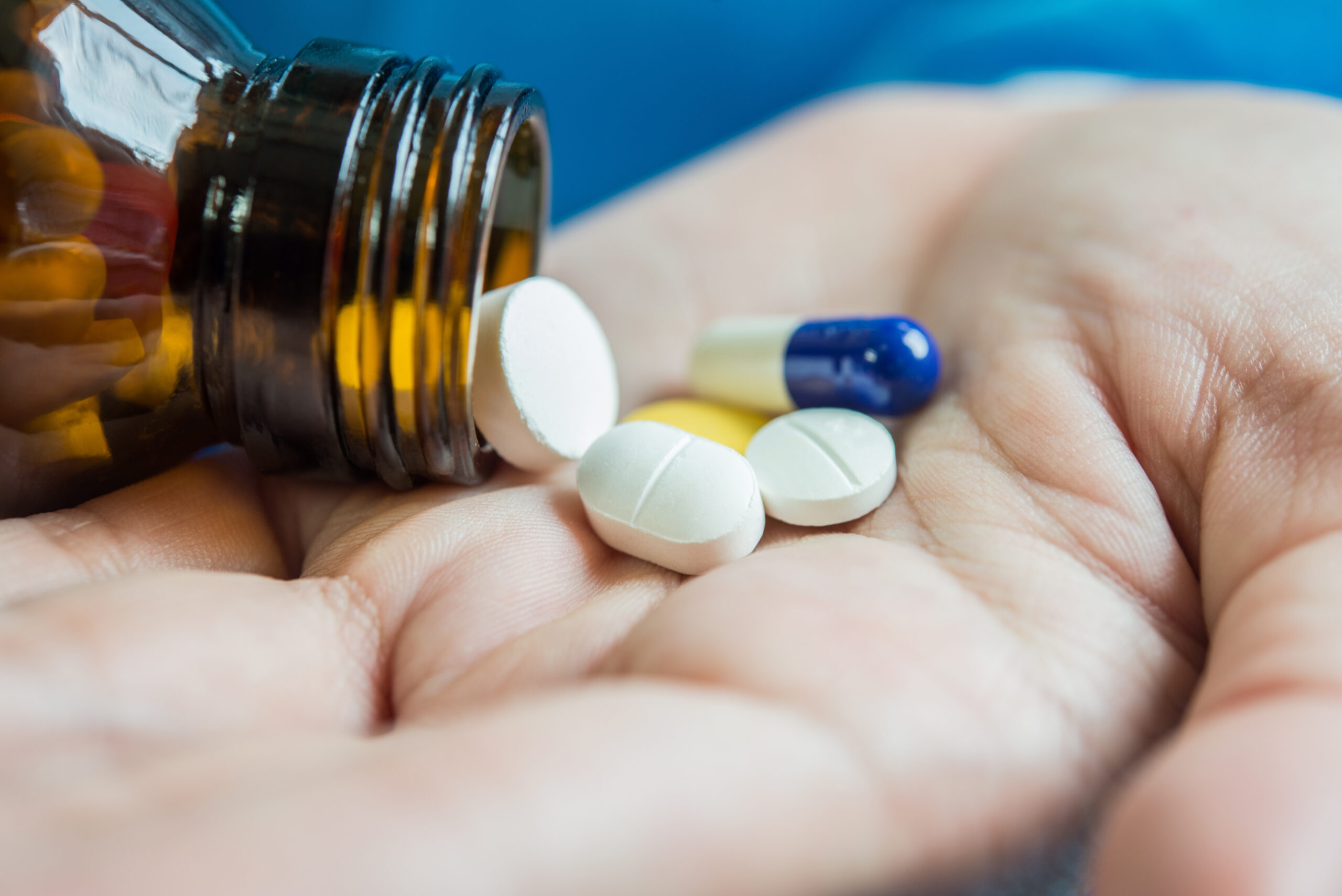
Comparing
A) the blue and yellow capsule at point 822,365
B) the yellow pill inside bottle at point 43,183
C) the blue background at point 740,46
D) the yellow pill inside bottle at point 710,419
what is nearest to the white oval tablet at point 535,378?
the yellow pill inside bottle at point 710,419

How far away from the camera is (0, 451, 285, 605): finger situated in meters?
1.04

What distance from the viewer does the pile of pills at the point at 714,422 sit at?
1.11 m

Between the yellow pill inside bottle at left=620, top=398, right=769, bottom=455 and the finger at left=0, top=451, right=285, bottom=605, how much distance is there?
0.51 metres

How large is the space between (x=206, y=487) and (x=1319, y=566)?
1.17 metres

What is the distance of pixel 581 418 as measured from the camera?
1315 mm

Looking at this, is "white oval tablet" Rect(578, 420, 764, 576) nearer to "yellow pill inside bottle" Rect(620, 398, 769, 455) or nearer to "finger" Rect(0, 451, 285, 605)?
"yellow pill inside bottle" Rect(620, 398, 769, 455)

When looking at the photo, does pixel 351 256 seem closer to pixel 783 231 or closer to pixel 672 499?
pixel 672 499

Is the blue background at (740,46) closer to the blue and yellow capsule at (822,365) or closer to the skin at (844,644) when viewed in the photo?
the skin at (844,644)

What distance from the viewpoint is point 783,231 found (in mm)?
1849

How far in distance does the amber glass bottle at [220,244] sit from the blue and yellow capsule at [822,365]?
0.46 m

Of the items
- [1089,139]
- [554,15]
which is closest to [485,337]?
[1089,139]

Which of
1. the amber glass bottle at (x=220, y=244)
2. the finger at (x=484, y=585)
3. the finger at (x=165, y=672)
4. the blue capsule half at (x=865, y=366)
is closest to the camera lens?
the finger at (x=165, y=672)

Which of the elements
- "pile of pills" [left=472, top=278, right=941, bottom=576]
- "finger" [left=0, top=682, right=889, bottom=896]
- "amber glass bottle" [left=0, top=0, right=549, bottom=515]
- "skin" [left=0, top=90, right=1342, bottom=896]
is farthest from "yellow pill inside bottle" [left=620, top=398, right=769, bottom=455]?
"finger" [left=0, top=682, right=889, bottom=896]

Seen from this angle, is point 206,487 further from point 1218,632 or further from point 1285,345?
point 1285,345
